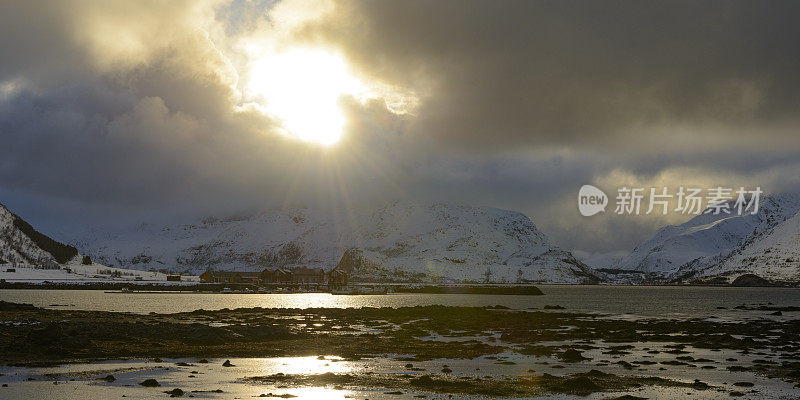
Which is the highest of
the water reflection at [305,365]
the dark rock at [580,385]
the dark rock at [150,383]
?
the dark rock at [580,385]

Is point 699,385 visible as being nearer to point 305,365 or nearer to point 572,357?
point 572,357

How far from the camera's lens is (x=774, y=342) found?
227ft

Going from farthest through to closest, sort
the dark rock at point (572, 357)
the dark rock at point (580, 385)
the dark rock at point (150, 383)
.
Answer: the dark rock at point (572, 357)
the dark rock at point (580, 385)
the dark rock at point (150, 383)

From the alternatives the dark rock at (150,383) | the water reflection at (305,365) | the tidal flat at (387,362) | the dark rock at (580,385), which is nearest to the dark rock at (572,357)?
the tidal flat at (387,362)

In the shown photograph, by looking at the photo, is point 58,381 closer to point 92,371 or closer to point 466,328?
point 92,371

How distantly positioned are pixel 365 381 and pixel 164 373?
14.3m

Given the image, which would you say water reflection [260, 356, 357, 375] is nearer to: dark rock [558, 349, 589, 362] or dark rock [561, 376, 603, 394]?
dark rock [561, 376, 603, 394]

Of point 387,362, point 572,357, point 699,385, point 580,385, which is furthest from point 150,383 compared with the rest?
point 699,385

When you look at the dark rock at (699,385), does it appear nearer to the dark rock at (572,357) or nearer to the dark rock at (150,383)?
the dark rock at (572,357)

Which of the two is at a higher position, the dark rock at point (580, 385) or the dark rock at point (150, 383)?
the dark rock at point (580, 385)

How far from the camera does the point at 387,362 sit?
52094 mm

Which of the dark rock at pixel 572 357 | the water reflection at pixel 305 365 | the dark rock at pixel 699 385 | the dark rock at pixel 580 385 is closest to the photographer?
the dark rock at pixel 580 385

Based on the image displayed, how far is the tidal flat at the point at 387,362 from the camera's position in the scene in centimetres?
3912

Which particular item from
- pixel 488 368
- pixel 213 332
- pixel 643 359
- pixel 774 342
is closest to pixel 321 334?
pixel 213 332
